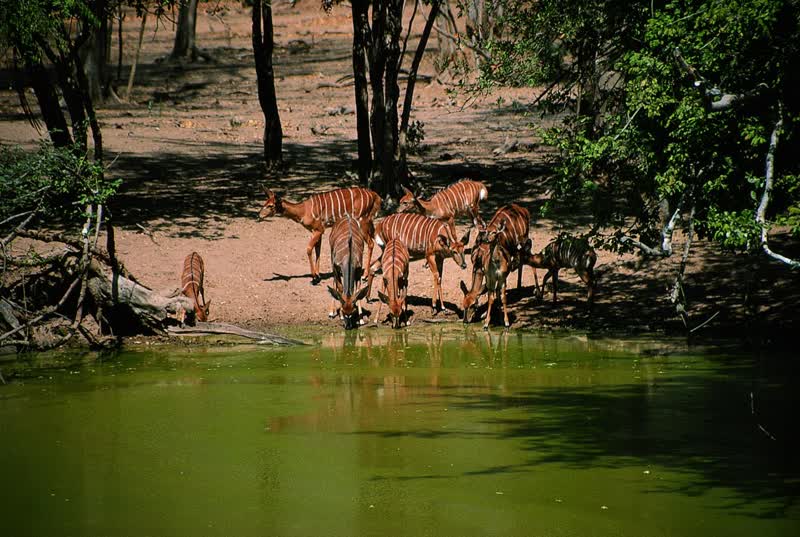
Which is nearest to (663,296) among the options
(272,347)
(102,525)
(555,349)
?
(555,349)

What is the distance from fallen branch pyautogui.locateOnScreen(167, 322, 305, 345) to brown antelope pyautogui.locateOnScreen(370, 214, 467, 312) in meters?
2.16

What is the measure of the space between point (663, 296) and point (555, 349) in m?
2.11

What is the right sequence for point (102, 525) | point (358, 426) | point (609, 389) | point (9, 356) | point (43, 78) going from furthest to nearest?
point (43, 78) < point (9, 356) < point (609, 389) < point (358, 426) < point (102, 525)

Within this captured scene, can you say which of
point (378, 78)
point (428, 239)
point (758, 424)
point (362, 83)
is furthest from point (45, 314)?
point (362, 83)


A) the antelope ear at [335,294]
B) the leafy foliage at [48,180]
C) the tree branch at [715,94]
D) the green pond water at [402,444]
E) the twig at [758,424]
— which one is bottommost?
the green pond water at [402,444]

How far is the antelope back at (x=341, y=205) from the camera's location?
44.3 ft

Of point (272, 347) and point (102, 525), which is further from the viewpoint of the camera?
point (272, 347)

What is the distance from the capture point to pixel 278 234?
14664mm

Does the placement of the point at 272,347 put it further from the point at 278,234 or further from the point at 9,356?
the point at 278,234

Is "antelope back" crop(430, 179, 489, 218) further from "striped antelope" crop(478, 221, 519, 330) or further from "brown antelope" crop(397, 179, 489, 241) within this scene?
"striped antelope" crop(478, 221, 519, 330)

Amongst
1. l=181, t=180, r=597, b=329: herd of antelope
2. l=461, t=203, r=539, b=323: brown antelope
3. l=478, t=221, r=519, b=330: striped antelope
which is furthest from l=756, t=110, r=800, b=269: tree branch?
l=461, t=203, r=539, b=323: brown antelope

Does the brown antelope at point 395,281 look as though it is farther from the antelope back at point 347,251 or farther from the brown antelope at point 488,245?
the brown antelope at point 488,245

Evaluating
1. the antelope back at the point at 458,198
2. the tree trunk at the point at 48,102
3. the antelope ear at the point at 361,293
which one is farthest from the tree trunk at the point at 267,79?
the antelope ear at the point at 361,293

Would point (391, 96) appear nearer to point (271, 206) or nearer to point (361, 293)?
point (271, 206)
